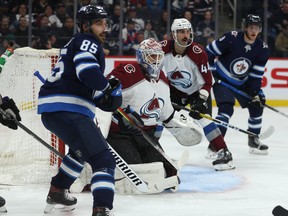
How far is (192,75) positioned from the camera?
5000 mm

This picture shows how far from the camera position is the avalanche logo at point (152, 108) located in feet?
13.7

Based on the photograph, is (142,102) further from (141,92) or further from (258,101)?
(258,101)

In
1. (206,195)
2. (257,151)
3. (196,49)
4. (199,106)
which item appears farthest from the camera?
(257,151)

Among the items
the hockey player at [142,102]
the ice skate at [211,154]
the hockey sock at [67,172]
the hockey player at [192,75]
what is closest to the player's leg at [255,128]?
the ice skate at [211,154]

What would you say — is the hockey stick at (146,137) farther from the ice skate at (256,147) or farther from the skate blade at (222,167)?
the ice skate at (256,147)

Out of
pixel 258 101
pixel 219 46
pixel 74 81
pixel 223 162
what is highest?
pixel 74 81

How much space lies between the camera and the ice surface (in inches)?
146

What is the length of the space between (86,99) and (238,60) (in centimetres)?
242

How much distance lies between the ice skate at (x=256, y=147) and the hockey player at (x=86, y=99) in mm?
2459

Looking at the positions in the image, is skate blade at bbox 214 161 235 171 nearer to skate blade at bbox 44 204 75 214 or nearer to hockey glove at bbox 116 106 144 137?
hockey glove at bbox 116 106 144 137

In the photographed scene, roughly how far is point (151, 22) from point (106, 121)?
479 cm

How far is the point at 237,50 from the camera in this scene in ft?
18.1

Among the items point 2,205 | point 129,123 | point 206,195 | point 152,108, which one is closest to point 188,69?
point 152,108

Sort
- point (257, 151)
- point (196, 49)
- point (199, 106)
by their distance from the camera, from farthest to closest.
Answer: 1. point (257, 151)
2. point (196, 49)
3. point (199, 106)
